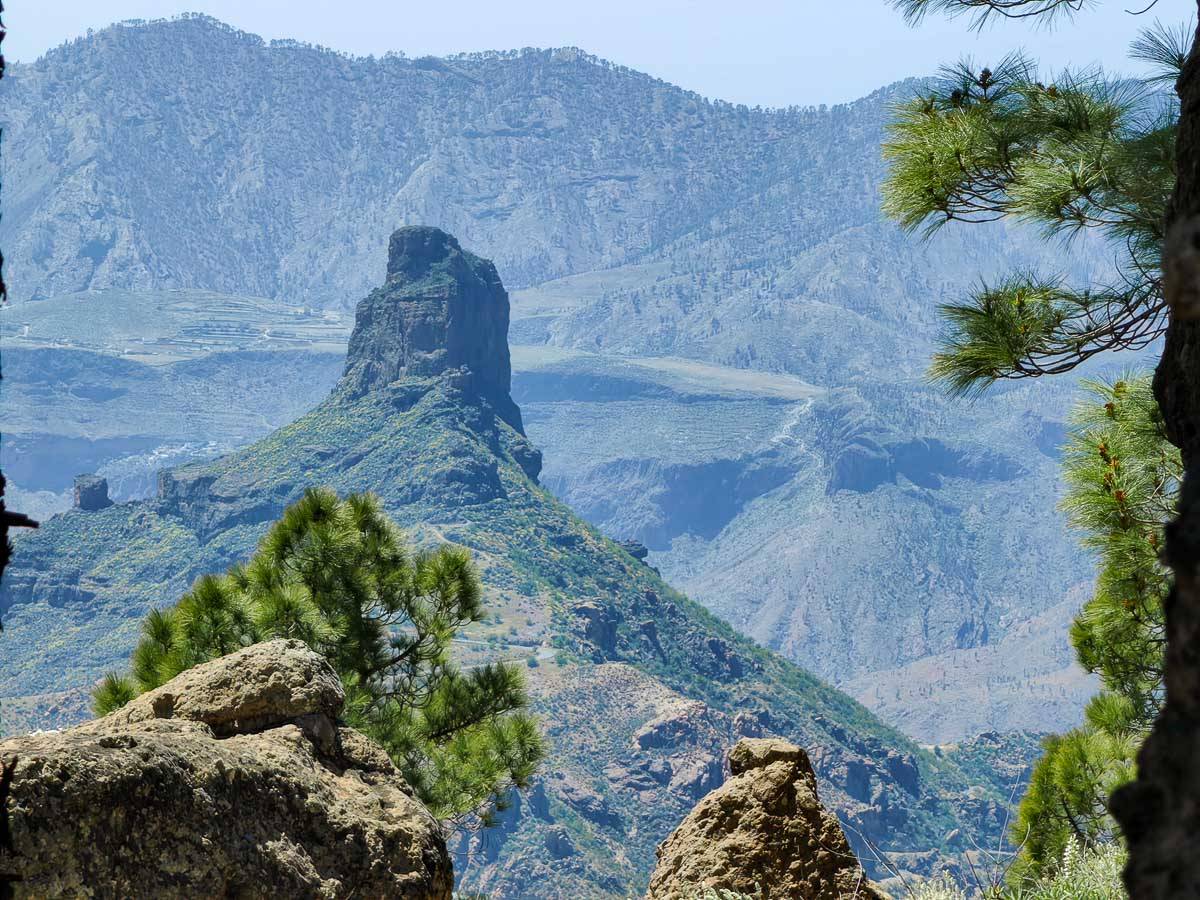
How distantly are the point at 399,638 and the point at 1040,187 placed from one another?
379 inches

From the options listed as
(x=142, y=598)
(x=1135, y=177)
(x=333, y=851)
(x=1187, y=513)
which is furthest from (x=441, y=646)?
(x=142, y=598)

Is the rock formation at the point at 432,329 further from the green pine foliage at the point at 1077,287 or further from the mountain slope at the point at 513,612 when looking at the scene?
the green pine foliage at the point at 1077,287

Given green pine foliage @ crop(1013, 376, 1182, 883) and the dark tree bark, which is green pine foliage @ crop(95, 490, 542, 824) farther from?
the dark tree bark

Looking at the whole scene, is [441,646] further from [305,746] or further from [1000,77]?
[305,746]

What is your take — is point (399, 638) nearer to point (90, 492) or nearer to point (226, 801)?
point (226, 801)

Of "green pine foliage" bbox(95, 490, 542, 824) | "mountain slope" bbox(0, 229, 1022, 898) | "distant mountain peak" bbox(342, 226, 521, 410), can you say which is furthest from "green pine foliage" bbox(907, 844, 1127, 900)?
"distant mountain peak" bbox(342, 226, 521, 410)

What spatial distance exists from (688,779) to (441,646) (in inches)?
4289

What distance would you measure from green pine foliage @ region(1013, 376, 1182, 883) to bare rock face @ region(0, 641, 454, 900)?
3.41 m

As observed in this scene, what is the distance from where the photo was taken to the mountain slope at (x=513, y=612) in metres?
120

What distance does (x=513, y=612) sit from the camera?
448 ft

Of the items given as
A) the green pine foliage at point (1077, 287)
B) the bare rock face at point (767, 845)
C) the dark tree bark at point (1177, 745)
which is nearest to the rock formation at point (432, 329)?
the green pine foliage at point (1077, 287)

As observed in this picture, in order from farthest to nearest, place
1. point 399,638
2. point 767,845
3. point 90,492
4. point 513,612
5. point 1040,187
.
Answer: point 90,492 < point 513,612 < point 399,638 < point 1040,187 < point 767,845

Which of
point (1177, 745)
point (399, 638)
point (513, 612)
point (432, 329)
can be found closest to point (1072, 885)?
point (1177, 745)

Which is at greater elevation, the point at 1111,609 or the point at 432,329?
the point at 1111,609
